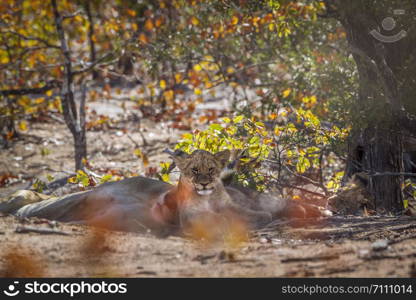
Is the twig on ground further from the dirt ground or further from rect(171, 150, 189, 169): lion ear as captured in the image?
rect(171, 150, 189, 169): lion ear

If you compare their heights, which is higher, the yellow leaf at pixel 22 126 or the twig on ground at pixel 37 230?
the yellow leaf at pixel 22 126

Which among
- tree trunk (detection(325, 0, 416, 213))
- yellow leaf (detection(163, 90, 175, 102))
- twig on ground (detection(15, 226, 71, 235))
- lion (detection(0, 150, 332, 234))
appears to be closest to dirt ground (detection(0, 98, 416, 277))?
twig on ground (detection(15, 226, 71, 235))

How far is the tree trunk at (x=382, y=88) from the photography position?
7.75m

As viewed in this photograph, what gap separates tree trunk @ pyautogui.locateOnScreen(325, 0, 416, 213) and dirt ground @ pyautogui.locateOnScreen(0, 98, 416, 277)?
4.09 feet

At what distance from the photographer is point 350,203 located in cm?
827

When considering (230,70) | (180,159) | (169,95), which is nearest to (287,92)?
(230,70)

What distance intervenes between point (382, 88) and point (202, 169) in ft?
8.49

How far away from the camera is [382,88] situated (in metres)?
8.04

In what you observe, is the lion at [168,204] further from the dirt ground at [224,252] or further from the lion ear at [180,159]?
the dirt ground at [224,252]

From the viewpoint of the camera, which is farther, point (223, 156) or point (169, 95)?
point (169, 95)

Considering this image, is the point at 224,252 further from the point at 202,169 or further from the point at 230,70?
the point at 230,70

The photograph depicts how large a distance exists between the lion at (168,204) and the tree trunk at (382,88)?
4.81ft

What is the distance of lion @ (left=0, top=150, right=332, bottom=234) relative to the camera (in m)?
6.61

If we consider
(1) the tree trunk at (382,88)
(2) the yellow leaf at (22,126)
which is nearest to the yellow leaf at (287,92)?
(1) the tree trunk at (382,88)
